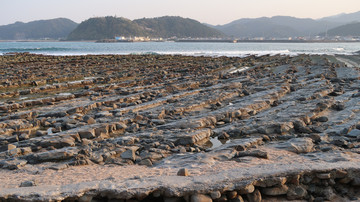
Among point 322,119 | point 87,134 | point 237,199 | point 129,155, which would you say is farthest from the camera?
point 322,119

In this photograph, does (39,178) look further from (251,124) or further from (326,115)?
(326,115)

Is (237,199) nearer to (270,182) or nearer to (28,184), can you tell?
(270,182)

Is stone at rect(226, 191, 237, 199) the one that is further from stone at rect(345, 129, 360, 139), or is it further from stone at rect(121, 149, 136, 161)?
stone at rect(345, 129, 360, 139)

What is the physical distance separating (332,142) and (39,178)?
6217mm

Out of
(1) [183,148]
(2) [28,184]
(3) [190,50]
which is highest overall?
(2) [28,184]

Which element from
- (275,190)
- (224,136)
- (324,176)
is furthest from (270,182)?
(224,136)

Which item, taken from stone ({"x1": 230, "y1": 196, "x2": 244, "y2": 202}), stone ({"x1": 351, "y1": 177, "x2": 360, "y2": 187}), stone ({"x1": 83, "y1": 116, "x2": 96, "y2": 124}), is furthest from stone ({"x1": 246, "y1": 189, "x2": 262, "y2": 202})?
stone ({"x1": 83, "y1": 116, "x2": 96, "y2": 124})

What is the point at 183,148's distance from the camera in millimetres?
7305

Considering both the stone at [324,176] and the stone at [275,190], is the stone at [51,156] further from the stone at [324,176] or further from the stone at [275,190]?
the stone at [324,176]

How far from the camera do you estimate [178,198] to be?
4.69m

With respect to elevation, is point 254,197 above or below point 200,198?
below

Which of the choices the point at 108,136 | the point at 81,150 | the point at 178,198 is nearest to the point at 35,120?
the point at 108,136

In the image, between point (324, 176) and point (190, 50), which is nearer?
point (324, 176)

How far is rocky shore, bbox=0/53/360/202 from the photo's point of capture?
4859 millimetres
